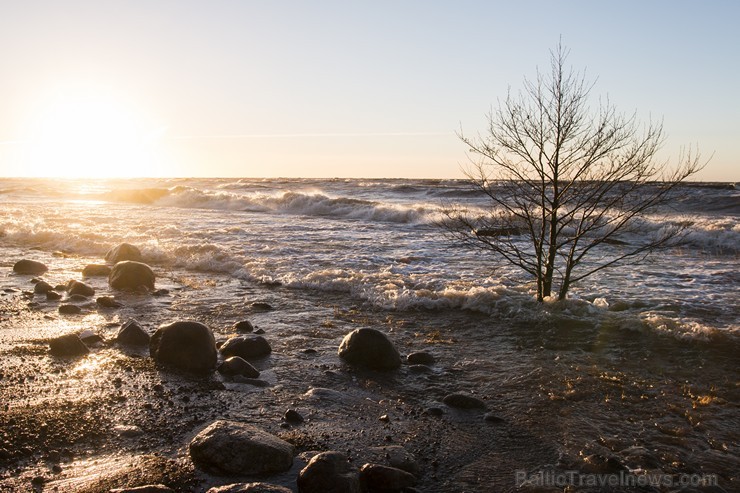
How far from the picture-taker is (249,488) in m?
3.67

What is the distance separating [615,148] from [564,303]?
106 inches

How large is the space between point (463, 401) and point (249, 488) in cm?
257

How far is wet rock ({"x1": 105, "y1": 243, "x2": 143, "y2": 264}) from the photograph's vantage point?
14281 mm

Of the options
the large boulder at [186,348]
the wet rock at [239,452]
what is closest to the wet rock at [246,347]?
the large boulder at [186,348]

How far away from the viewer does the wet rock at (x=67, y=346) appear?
6672 mm

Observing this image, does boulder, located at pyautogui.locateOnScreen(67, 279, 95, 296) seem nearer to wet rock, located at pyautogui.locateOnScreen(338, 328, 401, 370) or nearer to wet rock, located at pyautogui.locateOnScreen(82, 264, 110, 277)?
wet rock, located at pyautogui.locateOnScreen(82, 264, 110, 277)

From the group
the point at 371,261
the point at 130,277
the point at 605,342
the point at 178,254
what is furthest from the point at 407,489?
the point at 178,254

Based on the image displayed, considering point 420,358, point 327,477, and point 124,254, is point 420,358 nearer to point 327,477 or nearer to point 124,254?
point 327,477

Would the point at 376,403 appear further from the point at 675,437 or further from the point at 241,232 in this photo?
the point at 241,232

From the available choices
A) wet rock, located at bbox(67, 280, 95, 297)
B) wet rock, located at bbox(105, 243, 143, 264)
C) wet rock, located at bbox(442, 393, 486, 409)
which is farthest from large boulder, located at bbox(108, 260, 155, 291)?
wet rock, located at bbox(442, 393, 486, 409)

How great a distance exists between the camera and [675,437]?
15.8 ft

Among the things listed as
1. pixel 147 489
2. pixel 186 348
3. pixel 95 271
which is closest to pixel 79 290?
pixel 95 271

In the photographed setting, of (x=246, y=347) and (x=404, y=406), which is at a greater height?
(x=246, y=347)

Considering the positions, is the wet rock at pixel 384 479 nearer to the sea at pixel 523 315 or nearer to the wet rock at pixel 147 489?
the sea at pixel 523 315
